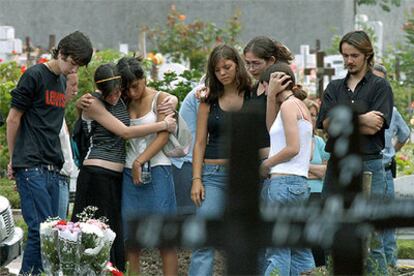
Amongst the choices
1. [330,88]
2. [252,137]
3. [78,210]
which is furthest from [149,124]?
[252,137]

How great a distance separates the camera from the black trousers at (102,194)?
7660mm

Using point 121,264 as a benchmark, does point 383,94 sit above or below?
above

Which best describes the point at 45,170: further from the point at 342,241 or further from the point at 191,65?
the point at 191,65

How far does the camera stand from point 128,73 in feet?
25.2

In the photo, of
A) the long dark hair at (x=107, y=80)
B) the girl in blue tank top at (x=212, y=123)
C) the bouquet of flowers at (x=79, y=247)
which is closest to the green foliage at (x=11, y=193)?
the long dark hair at (x=107, y=80)

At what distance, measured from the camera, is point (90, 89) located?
13.0 meters

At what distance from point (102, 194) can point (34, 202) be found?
41 centimetres

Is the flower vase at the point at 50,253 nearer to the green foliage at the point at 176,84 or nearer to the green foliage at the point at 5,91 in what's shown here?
the green foliage at the point at 176,84

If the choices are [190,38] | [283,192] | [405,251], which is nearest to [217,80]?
[283,192]

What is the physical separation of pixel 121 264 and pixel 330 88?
1.83m

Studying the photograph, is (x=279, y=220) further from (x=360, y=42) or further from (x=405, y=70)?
(x=405, y=70)

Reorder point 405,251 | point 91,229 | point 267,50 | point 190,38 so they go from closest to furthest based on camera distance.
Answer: point 91,229, point 267,50, point 405,251, point 190,38

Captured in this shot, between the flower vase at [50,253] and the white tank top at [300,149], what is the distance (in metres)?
1.22

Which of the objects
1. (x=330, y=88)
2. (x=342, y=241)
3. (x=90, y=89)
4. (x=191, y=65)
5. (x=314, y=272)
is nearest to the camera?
(x=342, y=241)
